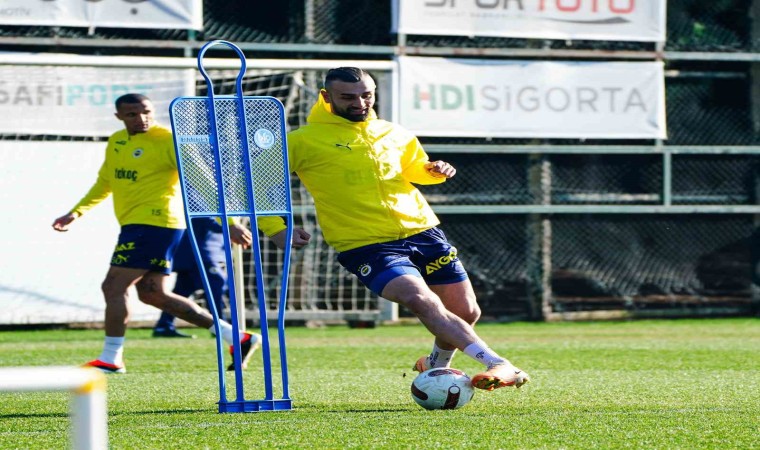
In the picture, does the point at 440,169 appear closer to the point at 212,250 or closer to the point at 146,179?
the point at 146,179

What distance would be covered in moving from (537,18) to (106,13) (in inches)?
176

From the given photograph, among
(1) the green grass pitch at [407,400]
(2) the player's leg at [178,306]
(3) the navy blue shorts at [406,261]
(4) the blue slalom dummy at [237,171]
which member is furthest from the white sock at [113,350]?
(3) the navy blue shorts at [406,261]

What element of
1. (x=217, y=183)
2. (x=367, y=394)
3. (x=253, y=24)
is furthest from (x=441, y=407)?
(x=253, y=24)

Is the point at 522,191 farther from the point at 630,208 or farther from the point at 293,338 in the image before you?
the point at 293,338

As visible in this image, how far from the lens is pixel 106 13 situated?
12.9m

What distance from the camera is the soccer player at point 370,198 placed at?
6.20 metres

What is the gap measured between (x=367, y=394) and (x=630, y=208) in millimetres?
8109

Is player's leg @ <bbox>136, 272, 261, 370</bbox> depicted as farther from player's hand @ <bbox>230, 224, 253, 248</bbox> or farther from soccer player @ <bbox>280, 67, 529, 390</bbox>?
soccer player @ <bbox>280, 67, 529, 390</bbox>

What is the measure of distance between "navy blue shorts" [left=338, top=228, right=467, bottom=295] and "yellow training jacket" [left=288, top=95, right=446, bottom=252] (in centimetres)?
4

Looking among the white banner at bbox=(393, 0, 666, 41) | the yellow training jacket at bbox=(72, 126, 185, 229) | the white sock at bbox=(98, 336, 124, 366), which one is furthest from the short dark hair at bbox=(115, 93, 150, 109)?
the white banner at bbox=(393, 0, 666, 41)

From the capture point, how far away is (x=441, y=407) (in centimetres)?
605

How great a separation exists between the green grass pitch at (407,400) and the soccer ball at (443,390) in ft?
0.24

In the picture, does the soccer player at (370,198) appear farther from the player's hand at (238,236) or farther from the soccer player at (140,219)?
the soccer player at (140,219)

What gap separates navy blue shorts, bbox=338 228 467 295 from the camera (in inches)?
Answer: 243
